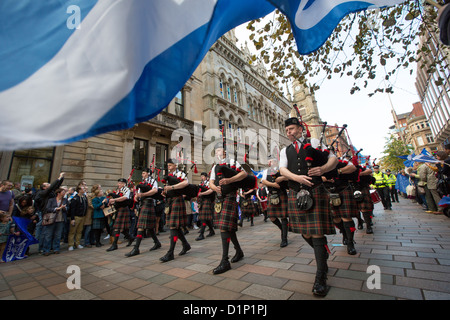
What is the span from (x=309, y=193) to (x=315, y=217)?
31 centimetres

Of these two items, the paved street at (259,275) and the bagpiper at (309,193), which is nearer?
the paved street at (259,275)

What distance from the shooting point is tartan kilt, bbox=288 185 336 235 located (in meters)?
2.61

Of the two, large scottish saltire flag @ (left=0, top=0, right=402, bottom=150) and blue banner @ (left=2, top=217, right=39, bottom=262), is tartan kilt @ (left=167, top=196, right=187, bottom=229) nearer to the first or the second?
large scottish saltire flag @ (left=0, top=0, right=402, bottom=150)

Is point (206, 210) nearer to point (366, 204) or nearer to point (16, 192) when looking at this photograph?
point (366, 204)

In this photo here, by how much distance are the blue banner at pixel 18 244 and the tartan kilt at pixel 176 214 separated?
4.31 m

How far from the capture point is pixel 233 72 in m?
24.2

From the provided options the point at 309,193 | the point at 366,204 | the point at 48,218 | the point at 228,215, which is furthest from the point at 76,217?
the point at 366,204

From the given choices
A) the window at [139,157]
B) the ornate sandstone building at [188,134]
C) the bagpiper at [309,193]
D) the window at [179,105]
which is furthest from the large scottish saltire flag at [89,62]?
the window at [179,105]

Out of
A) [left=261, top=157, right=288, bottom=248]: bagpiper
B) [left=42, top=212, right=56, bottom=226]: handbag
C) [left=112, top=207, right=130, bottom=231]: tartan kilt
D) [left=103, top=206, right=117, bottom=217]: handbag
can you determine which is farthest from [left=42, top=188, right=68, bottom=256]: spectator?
[left=261, top=157, right=288, bottom=248]: bagpiper

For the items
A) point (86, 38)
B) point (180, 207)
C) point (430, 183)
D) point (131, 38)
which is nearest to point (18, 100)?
point (86, 38)

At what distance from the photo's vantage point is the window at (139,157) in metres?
13.6

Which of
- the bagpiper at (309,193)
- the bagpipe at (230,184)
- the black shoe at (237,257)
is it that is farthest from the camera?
the bagpipe at (230,184)

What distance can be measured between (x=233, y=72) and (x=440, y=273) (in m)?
24.7

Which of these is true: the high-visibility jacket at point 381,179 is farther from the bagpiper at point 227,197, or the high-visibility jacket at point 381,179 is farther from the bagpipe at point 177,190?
the bagpipe at point 177,190
